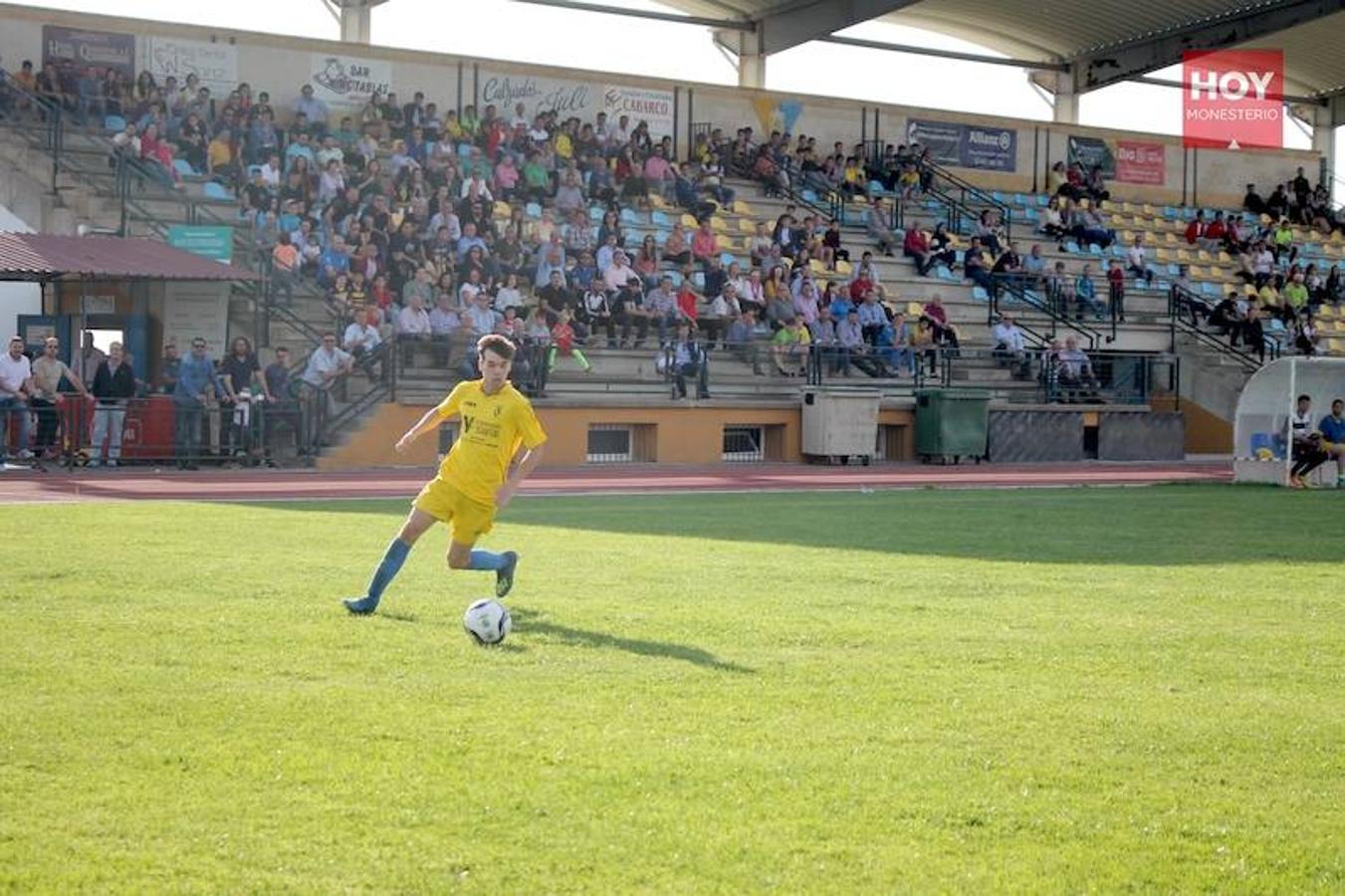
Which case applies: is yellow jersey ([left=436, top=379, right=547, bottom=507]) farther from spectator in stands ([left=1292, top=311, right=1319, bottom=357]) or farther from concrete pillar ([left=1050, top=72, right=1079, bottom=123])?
concrete pillar ([left=1050, top=72, right=1079, bottom=123])

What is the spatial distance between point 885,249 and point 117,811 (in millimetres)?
36751

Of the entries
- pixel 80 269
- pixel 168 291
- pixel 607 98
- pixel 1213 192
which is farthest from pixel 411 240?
pixel 1213 192

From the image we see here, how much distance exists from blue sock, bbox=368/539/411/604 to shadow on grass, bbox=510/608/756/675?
2.68 feet

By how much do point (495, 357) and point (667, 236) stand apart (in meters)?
26.8

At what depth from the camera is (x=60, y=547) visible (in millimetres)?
15812

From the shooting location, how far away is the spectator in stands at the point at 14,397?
89.4 feet

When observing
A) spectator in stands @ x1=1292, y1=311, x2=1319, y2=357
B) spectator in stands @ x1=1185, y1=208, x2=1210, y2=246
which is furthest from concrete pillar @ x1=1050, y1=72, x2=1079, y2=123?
spectator in stands @ x1=1292, y1=311, x2=1319, y2=357

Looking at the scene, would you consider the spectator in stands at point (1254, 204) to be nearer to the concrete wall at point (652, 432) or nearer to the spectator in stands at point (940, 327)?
the spectator in stands at point (940, 327)

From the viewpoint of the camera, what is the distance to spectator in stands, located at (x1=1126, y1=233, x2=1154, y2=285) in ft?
152

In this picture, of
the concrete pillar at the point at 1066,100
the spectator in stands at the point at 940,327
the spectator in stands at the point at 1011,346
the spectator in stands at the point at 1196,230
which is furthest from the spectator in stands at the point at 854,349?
the concrete pillar at the point at 1066,100

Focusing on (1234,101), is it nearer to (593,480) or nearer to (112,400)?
(593,480)

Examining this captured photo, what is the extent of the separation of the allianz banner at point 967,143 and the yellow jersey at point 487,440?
123 feet

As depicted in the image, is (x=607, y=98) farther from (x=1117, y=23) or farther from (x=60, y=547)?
(x=60, y=547)

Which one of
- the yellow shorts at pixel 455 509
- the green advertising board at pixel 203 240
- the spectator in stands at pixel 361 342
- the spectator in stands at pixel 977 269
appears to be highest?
the spectator in stands at pixel 977 269
